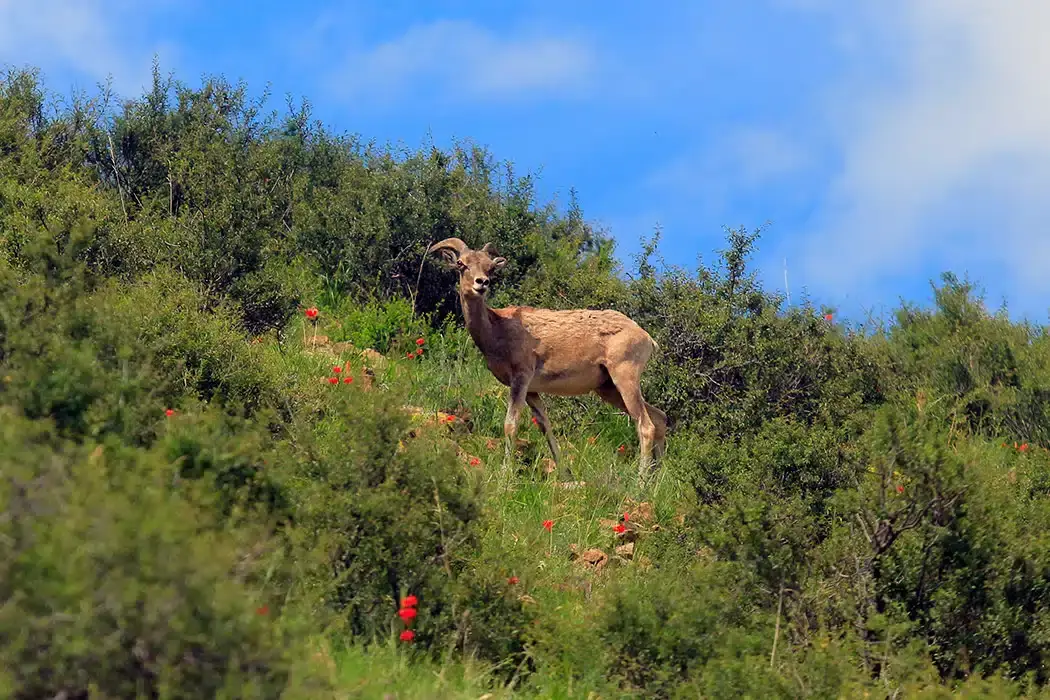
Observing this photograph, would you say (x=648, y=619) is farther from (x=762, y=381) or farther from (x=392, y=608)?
(x=762, y=381)

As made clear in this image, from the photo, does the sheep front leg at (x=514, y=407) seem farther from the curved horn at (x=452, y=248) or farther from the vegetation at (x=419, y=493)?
the curved horn at (x=452, y=248)

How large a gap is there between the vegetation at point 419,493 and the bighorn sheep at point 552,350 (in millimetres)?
458

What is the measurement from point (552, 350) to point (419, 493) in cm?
656

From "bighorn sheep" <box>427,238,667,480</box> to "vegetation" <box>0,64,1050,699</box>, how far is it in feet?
1.50

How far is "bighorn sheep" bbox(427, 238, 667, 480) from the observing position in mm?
15703

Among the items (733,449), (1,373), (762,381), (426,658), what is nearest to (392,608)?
(426,658)

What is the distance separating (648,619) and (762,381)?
781cm

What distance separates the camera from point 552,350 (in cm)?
1579

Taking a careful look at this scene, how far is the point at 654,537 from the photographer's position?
11570 mm

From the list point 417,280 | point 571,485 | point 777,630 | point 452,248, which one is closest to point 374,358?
point 452,248

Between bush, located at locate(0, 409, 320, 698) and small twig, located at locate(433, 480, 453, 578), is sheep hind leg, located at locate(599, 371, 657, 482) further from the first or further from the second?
bush, located at locate(0, 409, 320, 698)

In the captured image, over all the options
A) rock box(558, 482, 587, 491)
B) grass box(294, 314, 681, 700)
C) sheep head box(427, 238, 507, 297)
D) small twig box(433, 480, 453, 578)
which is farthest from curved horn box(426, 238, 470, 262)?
small twig box(433, 480, 453, 578)

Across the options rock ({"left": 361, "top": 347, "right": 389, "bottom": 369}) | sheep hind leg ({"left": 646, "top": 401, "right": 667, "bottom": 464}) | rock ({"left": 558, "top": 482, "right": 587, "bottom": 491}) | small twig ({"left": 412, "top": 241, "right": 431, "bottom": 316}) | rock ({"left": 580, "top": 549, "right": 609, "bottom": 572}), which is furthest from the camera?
small twig ({"left": 412, "top": 241, "right": 431, "bottom": 316})

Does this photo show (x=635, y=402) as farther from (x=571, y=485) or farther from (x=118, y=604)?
(x=118, y=604)
